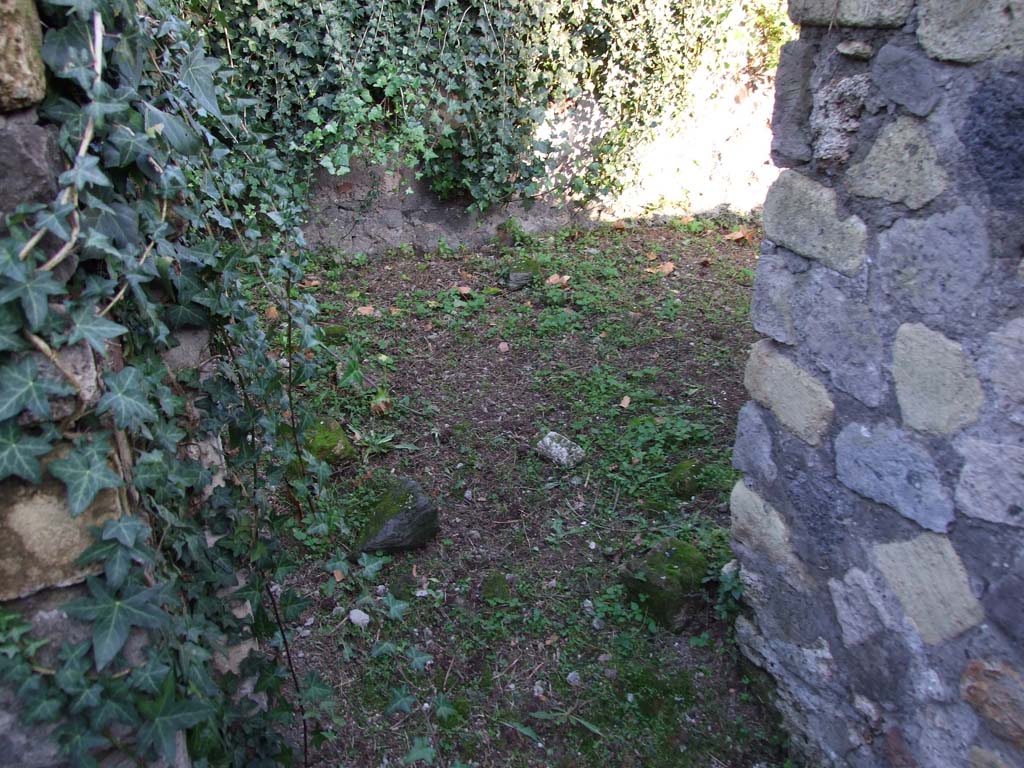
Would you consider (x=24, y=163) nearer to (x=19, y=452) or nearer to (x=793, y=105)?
(x=19, y=452)

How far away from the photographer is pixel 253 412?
1.84 m

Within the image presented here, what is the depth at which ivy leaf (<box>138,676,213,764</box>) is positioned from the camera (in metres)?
1.26

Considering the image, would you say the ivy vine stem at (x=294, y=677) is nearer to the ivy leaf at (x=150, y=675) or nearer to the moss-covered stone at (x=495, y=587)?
the ivy leaf at (x=150, y=675)

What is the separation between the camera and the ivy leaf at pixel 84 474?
46.6 inches

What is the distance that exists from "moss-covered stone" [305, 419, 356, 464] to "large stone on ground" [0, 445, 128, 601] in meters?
1.84

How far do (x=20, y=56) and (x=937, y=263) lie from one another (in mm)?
1690

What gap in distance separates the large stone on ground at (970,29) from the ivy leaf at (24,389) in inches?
68.2

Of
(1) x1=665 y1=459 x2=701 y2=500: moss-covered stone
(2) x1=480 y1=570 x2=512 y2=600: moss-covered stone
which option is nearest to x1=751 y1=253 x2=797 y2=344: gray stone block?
(1) x1=665 y1=459 x2=701 y2=500: moss-covered stone

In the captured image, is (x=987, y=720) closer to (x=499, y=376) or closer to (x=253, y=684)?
(x=253, y=684)

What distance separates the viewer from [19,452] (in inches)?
45.2

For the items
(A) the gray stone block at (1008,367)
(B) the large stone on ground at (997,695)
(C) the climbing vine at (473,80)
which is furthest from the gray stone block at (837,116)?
(C) the climbing vine at (473,80)

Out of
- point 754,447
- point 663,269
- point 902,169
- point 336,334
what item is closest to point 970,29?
point 902,169

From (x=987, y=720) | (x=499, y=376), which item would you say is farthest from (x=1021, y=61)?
(x=499, y=376)

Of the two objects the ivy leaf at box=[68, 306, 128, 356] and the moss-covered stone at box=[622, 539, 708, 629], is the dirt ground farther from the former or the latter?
the ivy leaf at box=[68, 306, 128, 356]
